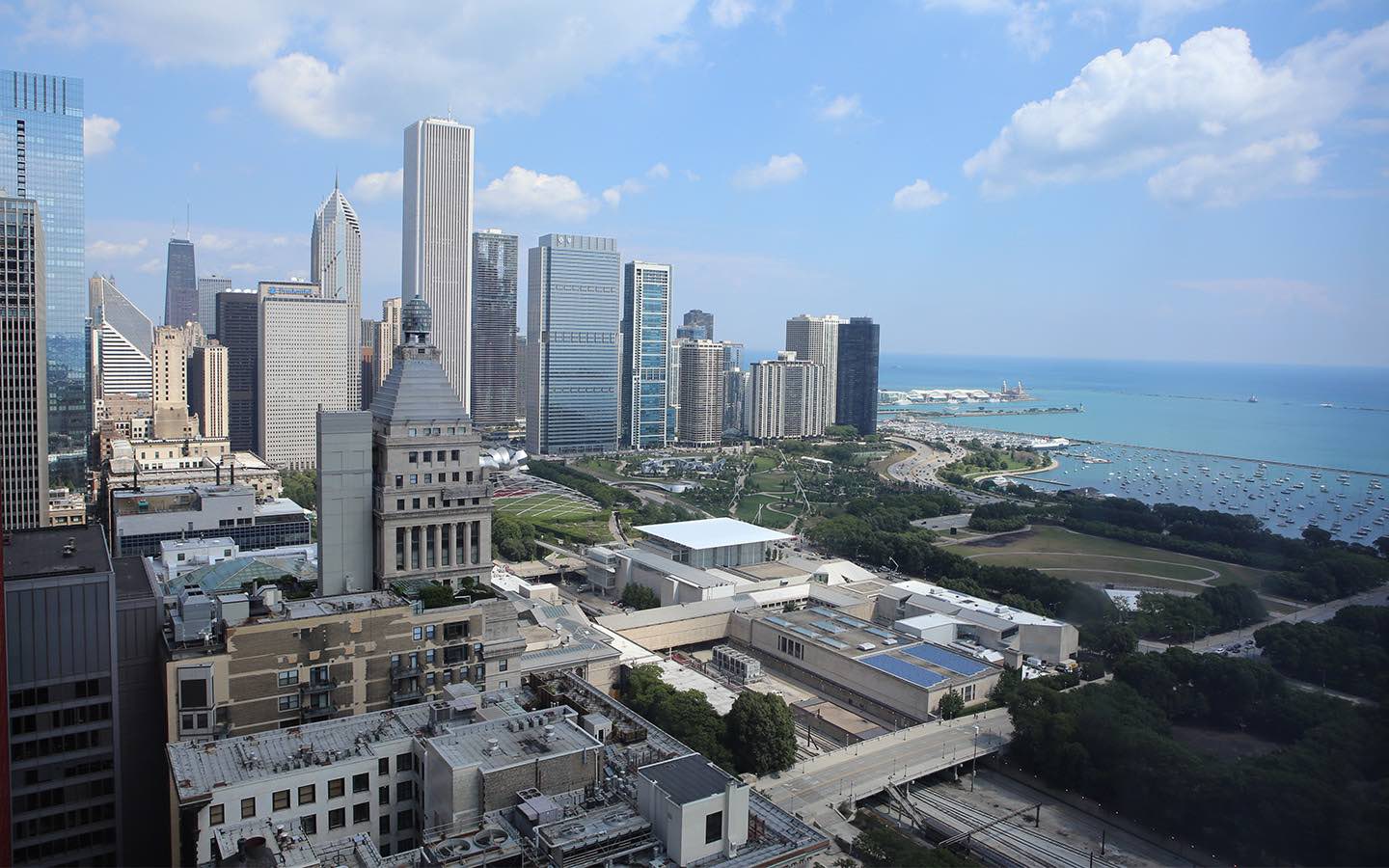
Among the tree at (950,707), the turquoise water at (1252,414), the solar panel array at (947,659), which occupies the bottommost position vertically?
the tree at (950,707)

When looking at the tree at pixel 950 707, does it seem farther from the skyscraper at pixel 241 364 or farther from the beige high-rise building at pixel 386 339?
the beige high-rise building at pixel 386 339

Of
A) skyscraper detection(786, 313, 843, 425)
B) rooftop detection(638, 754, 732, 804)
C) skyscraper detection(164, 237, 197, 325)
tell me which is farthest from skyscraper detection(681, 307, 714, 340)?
rooftop detection(638, 754, 732, 804)

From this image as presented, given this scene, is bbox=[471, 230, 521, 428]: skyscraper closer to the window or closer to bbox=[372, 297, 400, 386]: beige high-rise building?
bbox=[372, 297, 400, 386]: beige high-rise building

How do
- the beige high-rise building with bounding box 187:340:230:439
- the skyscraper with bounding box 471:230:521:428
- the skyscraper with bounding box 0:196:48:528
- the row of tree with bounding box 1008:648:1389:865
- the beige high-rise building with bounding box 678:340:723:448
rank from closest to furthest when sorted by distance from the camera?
the row of tree with bounding box 1008:648:1389:865 → the skyscraper with bounding box 0:196:48:528 → the beige high-rise building with bounding box 187:340:230:439 → the beige high-rise building with bounding box 678:340:723:448 → the skyscraper with bounding box 471:230:521:428

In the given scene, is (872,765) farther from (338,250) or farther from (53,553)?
(338,250)

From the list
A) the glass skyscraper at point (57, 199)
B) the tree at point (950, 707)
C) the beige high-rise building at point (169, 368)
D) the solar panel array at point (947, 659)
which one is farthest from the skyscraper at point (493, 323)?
the tree at point (950, 707)

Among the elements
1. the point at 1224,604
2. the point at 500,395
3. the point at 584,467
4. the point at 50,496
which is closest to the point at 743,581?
the point at 1224,604
